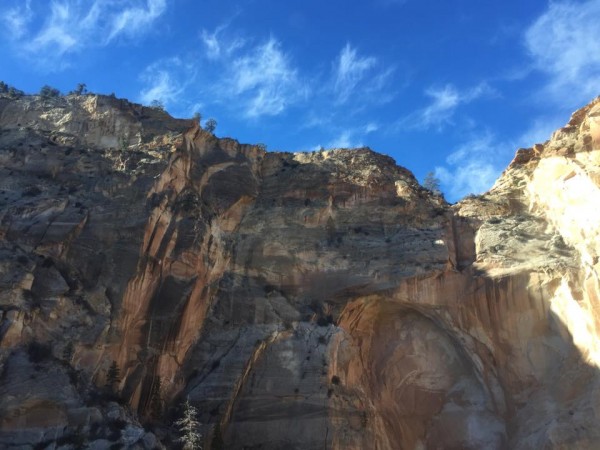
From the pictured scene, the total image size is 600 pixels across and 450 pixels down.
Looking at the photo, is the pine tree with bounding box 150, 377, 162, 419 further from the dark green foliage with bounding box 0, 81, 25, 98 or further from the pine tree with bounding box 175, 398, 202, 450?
the dark green foliage with bounding box 0, 81, 25, 98

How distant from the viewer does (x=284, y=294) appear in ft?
139

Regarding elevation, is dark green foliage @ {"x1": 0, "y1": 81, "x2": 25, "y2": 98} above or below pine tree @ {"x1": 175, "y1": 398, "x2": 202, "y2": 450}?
above

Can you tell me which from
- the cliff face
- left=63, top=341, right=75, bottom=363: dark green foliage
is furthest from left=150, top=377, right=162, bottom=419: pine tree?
left=63, top=341, right=75, bottom=363: dark green foliage

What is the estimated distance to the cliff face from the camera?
108 ft

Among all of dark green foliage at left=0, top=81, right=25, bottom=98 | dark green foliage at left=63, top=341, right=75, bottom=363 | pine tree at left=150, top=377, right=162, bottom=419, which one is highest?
dark green foliage at left=0, top=81, right=25, bottom=98

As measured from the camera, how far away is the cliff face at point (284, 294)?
32.9 metres

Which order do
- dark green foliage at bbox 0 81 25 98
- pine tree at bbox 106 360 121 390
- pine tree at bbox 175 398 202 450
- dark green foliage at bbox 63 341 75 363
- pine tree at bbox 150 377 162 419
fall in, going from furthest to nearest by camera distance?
1. dark green foliage at bbox 0 81 25 98
2. pine tree at bbox 150 377 162 419
3. pine tree at bbox 106 360 121 390
4. dark green foliage at bbox 63 341 75 363
5. pine tree at bbox 175 398 202 450

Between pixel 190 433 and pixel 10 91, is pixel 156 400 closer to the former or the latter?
pixel 190 433

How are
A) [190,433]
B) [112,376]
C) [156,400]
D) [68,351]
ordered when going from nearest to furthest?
[190,433] → [68,351] → [112,376] → [156,400]

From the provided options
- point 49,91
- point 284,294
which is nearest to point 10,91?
point 49,91

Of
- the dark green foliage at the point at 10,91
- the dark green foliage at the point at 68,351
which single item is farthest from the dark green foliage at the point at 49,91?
the dark green foliage at the point at 68,351

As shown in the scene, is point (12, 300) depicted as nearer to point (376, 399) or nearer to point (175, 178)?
point (175, 178)

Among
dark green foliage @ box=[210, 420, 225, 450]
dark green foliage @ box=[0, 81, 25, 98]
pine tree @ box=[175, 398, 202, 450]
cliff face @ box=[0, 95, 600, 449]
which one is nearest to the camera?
pine tree @ box=[175, 398, 202, 450]

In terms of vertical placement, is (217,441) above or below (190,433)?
below
